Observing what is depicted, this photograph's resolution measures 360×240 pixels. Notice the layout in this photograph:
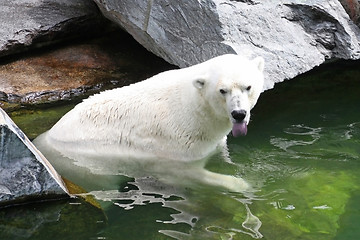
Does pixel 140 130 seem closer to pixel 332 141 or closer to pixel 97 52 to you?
pixel 332 141

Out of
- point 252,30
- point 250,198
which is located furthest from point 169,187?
point 252,30

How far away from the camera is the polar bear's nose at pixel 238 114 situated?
18.0 ft

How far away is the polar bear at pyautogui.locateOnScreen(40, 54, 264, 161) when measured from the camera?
18.9ft

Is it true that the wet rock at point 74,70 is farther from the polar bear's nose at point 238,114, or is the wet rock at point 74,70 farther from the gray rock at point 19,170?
the polar bear's nose at point 238,114

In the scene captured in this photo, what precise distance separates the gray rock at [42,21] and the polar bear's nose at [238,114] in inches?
173

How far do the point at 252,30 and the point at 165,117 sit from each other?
2.05 metres

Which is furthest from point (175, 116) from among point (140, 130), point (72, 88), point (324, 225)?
point (72, 88)

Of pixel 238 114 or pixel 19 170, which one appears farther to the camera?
pixel 238 114

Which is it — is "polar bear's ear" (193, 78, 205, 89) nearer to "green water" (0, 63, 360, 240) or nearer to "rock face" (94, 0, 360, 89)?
"green water" (0, 63, 360, 240)

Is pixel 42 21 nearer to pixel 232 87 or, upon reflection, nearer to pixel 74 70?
pixel 74 70

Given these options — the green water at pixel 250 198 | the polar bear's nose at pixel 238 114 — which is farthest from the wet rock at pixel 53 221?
the polar bear's nose at pixel 238 114

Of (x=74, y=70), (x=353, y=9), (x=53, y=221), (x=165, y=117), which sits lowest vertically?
(x=53, y=221)

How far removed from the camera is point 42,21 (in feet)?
29.8

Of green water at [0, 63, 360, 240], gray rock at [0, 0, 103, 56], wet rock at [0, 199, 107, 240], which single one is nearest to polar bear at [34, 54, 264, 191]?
green water at [0, 63, 360, 240]
